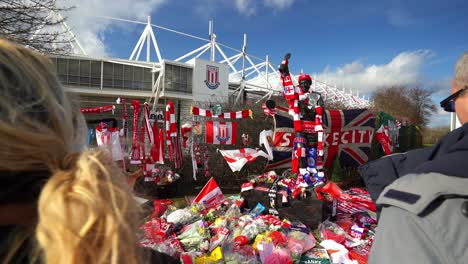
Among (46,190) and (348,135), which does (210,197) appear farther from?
(46,190)

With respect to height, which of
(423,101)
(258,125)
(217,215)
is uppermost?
(423,101)

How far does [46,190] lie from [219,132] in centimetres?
631

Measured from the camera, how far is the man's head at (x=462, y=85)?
42.6 inches

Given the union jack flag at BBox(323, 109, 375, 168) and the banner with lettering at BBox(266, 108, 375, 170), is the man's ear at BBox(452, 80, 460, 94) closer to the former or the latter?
the banner with lettering at BBox(266, 108, 375, 170)

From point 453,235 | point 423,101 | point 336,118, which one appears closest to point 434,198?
point 453,235

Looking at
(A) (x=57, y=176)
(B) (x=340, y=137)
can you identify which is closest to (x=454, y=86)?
(A) (x=57, y=176)

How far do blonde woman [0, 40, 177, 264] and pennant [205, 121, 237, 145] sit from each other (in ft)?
20.2

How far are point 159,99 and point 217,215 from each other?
30.1 meters

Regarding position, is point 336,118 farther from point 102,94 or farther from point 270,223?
point 102,94

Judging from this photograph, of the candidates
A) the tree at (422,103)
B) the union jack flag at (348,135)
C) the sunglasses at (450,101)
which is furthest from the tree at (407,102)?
the sunglasses at (450,101)

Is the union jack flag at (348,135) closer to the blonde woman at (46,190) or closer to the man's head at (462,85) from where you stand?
the man's head at (462,85)

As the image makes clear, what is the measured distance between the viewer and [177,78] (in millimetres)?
32625

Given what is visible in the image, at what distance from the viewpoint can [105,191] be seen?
622mm

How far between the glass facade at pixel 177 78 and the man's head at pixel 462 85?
3213 centimetres
